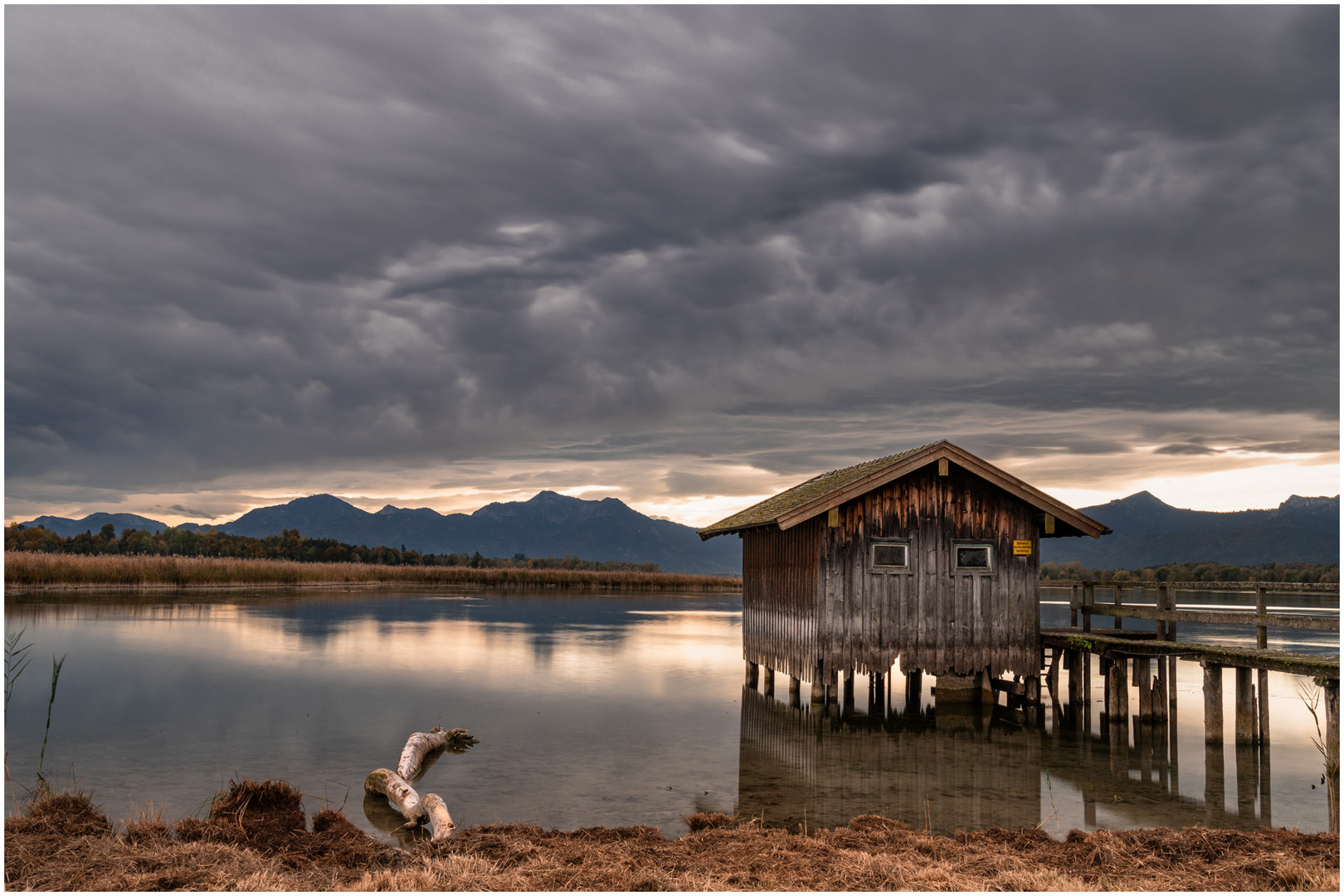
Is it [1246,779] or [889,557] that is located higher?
[889,557]

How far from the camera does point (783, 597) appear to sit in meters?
21.8

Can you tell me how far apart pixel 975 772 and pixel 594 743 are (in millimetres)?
6827

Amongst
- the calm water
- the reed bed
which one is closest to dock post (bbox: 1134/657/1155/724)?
the calm water

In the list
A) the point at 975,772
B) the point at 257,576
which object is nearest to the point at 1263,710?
the point at 975,772

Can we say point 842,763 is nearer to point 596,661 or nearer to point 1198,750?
point 1198,750

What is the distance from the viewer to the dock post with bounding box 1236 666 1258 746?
16422mm

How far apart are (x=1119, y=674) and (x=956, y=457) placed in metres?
5.63

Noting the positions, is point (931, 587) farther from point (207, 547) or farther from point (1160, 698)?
point (207, 547)

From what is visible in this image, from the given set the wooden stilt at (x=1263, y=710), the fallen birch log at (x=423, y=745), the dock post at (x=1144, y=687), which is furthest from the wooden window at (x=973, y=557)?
the fallen birch log at (x=423, y=745)

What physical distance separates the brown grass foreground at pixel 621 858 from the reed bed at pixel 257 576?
53.4 m

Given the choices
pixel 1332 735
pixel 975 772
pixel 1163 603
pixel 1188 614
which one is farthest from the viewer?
pixel 1163 603

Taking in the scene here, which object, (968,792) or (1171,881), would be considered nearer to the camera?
(1171,881)

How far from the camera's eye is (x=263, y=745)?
16.7 metres

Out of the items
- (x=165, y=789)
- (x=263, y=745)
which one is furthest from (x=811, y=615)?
(x=165, y=789)
